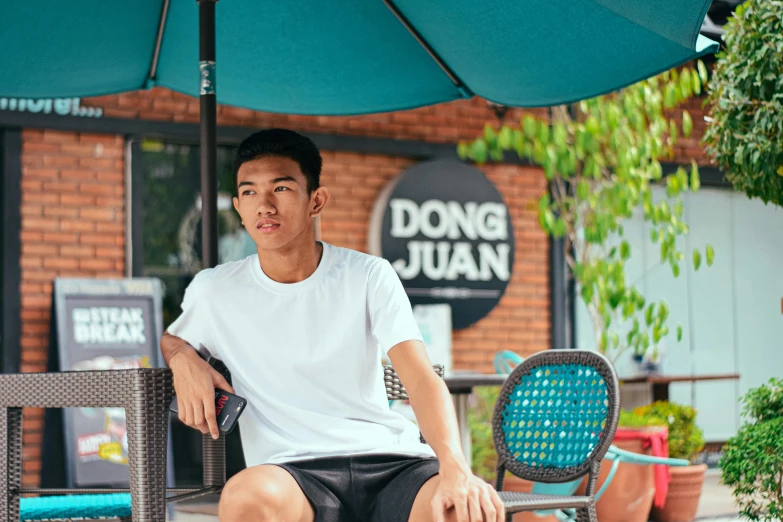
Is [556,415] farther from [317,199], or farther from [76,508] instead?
[76,508]

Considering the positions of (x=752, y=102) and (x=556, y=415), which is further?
(x=752, y=102)

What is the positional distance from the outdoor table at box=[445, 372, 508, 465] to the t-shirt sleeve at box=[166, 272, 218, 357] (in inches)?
94.5

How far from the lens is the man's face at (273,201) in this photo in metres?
2.46

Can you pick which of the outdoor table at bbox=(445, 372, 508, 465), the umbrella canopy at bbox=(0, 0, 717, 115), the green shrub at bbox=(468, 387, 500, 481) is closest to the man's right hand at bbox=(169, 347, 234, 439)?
the umbrella canopy at bbox=(0, 0, 717, 115)

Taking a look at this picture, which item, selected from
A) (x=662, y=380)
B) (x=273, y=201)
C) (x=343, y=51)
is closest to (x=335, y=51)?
(x=343, y=51)

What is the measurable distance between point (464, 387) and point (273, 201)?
2893 mm

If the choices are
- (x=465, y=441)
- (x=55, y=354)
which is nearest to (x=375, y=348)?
(x=465, y=441)

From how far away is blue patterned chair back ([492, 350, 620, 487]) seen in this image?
2.95 meters

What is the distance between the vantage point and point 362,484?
7.84 feet

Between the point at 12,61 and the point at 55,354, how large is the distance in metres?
3.45

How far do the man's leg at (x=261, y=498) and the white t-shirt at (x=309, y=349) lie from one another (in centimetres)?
15

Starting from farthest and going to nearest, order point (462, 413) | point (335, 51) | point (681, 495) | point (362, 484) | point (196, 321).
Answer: point (681, 495)
point (462, 413)
point (335, 51)
point (196, 321)
point (362, 484)

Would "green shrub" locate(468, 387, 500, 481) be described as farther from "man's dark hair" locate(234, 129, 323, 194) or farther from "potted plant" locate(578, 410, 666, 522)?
"man's dark hair" locate(234, 129, 323, 194)

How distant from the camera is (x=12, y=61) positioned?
10.9ft
